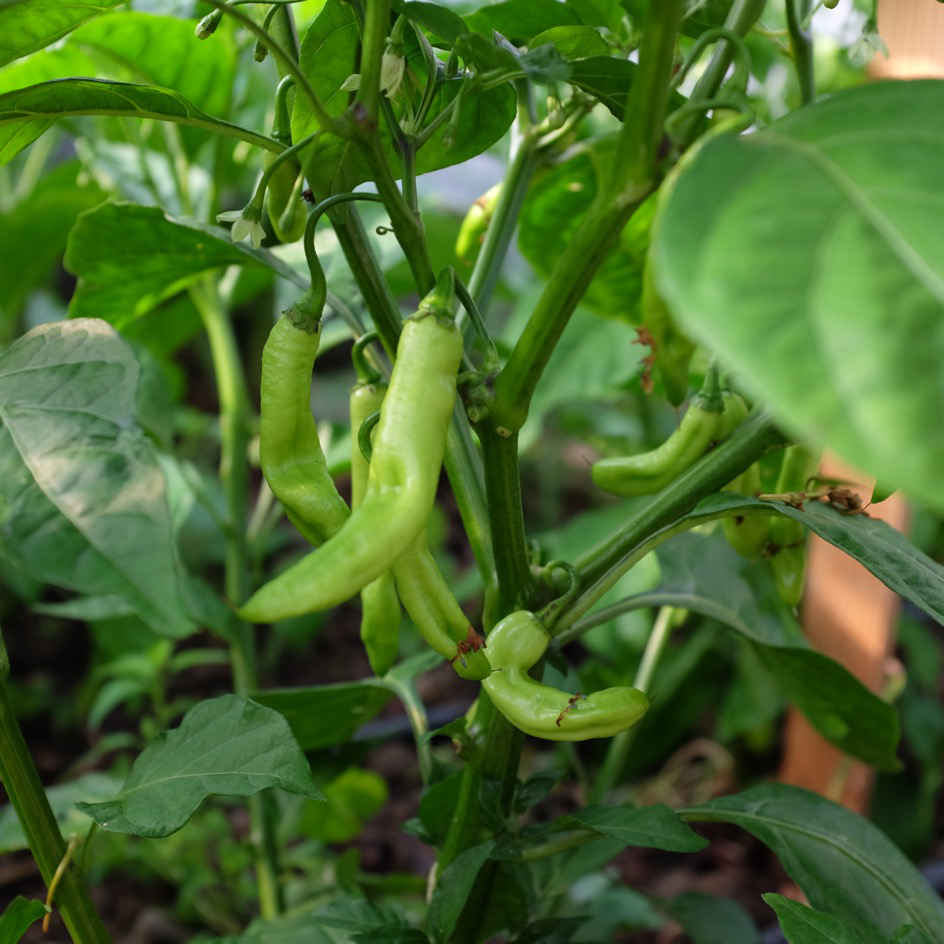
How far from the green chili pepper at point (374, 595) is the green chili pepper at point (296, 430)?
A: 0.03m

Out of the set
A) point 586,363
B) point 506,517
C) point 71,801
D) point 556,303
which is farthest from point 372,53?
point 586,363

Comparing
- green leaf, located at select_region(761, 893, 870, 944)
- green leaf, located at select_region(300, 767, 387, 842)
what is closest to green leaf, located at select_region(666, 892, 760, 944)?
green leaf, located at select_region(300, 767, 387, 842)

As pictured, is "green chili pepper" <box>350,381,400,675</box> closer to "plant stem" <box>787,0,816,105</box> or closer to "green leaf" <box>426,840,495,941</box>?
"green leaf" <box>426,840,495,941</box>

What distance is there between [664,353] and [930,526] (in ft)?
5.12

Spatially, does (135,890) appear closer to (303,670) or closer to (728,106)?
(303,670)

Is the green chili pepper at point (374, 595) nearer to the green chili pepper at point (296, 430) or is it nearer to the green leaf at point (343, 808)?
the green chili pepper at point (296, 430)

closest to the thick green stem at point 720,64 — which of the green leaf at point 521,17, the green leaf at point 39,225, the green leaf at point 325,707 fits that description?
the green leaf at point 521,17

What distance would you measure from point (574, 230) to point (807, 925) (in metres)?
0.59

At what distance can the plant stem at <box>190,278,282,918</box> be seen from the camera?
1.08m

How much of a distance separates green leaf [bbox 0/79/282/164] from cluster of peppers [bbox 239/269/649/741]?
139 mm

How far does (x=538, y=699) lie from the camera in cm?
54

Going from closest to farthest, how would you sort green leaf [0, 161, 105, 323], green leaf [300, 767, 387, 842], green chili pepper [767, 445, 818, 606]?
green chili pepper [767, 445, 818, 606]
green leaf [300, 767, 387, 842]
green leaf [0, 161, 105, 323]

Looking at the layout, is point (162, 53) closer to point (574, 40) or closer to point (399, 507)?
point (574, 40)

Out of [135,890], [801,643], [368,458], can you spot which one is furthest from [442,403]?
[135,890]
